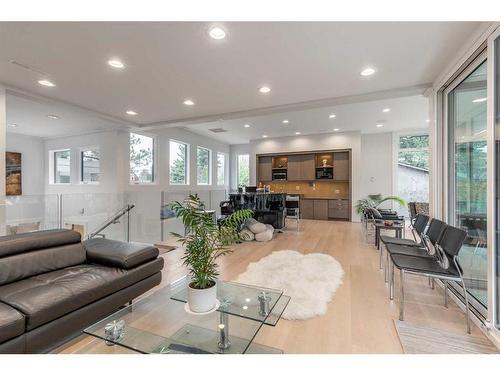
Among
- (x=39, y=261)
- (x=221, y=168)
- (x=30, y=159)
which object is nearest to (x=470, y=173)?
(x=39, y=261)

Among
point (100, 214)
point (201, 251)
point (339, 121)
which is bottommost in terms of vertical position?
point (100, 214)

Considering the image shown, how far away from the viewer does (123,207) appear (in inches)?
203

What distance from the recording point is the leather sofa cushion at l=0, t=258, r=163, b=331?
156cm

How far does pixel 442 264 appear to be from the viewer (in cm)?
245

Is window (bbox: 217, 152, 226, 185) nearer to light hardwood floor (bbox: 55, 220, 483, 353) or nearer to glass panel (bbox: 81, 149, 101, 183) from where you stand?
glass panel (bbox: 81, 149, 101, 183)

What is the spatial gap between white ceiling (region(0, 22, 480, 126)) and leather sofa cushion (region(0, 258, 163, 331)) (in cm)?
221

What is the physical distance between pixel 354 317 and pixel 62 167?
Answer: 856 cm

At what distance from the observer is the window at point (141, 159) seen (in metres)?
6.18

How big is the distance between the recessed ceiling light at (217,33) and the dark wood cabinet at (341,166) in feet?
21.4

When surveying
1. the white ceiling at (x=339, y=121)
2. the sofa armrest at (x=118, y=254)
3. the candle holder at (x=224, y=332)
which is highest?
the white ceiling at (x=339, y=121)

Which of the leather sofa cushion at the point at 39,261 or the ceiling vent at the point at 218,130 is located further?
the ceiling vent at the point at 218,130

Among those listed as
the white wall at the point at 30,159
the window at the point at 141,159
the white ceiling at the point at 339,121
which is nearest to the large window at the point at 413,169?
the white ceiling at the point at 339,121

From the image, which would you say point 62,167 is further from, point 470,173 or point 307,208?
point 470,173

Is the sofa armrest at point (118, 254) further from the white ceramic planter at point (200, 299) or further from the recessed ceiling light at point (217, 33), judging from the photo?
the recessed ceiling light at point (217, 33)
